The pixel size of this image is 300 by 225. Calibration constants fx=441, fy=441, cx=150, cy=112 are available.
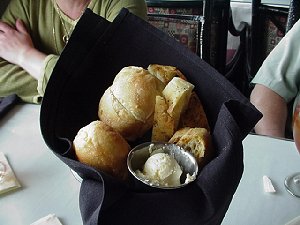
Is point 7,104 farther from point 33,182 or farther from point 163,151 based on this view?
point 163,151

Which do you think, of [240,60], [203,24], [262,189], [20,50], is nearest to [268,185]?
[262,189]

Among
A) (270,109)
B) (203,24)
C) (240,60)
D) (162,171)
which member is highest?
(162,171)

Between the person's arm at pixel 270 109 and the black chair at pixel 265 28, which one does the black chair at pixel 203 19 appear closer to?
the black chair at pixel 265 28

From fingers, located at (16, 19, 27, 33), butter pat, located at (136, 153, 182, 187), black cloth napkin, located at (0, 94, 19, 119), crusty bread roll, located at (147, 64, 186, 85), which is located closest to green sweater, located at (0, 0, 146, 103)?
fingers, located at (16, 19, 27, 33)

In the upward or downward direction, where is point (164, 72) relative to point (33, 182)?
upward

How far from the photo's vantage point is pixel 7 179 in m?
0.63

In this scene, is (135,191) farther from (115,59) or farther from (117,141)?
(115,59)

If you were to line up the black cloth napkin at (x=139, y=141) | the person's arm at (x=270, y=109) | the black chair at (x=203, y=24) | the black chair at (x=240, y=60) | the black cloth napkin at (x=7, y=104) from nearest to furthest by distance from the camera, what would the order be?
the black cloth napkin at (x=139, y=141) → the black cloth napkin at (x=7, y=104) → the person's arm at (x=270, y=109) → the black chair at (x=203, y=24) → the black chair at (x=240, y=60)

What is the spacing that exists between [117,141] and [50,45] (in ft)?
2.38

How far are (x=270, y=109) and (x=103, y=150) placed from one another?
665mm

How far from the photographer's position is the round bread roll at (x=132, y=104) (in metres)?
0.47

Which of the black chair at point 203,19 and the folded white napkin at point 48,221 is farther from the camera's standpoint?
the black chair at point 203,19

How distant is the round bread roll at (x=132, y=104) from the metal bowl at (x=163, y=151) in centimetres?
3

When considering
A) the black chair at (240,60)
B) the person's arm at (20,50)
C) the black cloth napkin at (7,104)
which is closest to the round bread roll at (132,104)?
the black cloth napkin at (7,104)
